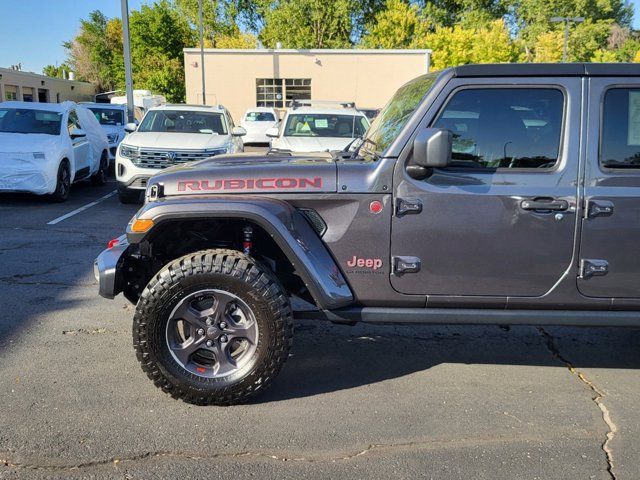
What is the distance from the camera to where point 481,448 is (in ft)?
→ 10.3

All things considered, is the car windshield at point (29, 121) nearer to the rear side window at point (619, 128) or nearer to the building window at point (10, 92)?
the rear side window at point (619, 128)

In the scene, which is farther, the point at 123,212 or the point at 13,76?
the point at 13,76

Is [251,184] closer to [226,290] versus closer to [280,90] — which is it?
[226,290]

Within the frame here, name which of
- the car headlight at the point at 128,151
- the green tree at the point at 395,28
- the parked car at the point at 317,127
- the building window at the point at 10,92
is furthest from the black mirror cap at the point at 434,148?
the green tree at the point at 395,28

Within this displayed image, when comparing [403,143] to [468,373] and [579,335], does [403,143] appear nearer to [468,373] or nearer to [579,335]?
[468,373]

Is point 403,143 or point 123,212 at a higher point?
point 403,143

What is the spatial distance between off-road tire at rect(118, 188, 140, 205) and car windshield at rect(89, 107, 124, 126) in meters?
7.95

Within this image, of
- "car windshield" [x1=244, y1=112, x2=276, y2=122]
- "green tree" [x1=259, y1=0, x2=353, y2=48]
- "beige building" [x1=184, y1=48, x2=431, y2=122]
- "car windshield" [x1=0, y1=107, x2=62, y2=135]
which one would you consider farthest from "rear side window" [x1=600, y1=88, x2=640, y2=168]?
"green tree" [x1=259, y1=0, x2=353, y2=48]

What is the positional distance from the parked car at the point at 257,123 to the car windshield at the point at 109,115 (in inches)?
250

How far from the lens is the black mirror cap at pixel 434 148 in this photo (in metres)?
3.20

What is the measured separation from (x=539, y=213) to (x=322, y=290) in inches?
50.8

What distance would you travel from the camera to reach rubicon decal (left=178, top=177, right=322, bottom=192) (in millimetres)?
3459

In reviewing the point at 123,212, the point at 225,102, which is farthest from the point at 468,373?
the point at 225,102

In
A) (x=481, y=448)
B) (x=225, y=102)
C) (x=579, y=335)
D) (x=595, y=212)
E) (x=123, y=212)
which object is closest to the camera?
(x=481, y=448)
